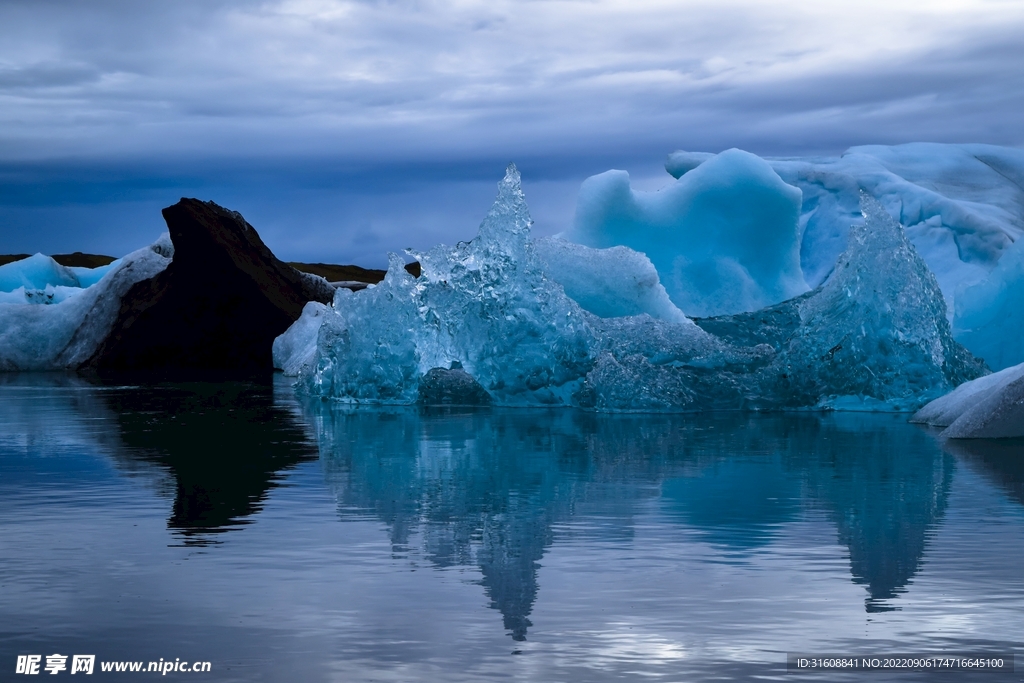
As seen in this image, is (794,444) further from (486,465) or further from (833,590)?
(833,590)

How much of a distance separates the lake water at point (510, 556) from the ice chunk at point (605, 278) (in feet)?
20.6

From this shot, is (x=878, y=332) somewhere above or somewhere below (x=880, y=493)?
above

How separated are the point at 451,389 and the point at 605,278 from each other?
257cm

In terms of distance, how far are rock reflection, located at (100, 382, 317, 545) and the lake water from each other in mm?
39

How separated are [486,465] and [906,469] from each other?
7.92 ft

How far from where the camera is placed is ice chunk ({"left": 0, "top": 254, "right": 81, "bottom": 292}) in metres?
35.6

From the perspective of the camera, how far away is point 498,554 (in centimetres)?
455

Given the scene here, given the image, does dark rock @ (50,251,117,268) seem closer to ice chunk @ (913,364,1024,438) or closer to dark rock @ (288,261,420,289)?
dark rock @ (288,261,420,289)

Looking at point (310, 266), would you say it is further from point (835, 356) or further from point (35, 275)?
point (835, 356)

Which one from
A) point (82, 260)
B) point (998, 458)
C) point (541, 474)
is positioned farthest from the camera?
point (82, 260)

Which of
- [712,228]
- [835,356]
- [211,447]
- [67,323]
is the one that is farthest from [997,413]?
[67,323]

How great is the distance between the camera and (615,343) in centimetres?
1277

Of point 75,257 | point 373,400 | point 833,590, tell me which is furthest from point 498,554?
point 75,257

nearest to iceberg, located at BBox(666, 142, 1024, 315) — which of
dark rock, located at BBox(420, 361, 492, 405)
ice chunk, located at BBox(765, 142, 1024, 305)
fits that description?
ice chunk, located at BBox(765, 142, 1024, 305)
